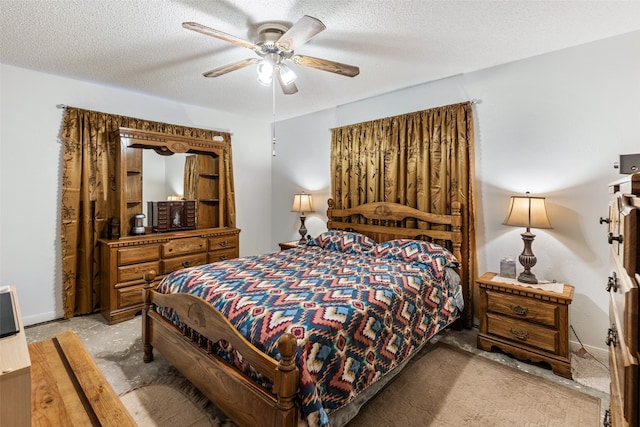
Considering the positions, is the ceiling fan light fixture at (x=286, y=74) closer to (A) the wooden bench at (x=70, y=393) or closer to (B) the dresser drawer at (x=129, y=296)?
(A) the wooden bench at (x=70, y=393)

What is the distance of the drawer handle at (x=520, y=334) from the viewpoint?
2.42 metres

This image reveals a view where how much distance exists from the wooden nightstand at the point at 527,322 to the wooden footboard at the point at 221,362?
6.58 ft

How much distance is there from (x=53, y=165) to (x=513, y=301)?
4.72 metres

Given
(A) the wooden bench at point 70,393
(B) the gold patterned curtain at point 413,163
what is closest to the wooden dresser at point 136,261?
(A) the wooden bench at point 70,393

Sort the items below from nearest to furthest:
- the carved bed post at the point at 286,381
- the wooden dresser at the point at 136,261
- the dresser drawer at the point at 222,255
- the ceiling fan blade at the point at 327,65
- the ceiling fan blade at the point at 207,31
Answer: the carved bed post at the point at 286,381
the ceiling fan blade at the point at 207,31
the ceiling fan blade at the point at 327,65
the wooden dresser at the point at 136,261
the dresser drawer at the point at 222,255

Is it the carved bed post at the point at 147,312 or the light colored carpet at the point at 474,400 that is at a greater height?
the carved bed post at the point at 147,312

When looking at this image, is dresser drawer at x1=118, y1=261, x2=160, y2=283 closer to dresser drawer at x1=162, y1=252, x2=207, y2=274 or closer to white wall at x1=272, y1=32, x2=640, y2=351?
dresser drawer at x1=162, y1=252, x2=207, y2=274

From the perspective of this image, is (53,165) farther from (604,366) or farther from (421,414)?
(604,366)

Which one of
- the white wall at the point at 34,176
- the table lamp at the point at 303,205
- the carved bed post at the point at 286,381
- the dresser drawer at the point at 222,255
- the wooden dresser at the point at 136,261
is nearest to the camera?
the carved bed post at the point at 286,381

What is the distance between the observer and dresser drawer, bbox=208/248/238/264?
4116mm

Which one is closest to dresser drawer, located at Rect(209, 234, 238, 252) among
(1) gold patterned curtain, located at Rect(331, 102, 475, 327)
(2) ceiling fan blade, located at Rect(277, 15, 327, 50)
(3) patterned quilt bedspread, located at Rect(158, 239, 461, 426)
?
(3) patterned quilt bedspread, located at Rect(158, 239, 461, 426)

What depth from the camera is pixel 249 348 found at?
1494mm

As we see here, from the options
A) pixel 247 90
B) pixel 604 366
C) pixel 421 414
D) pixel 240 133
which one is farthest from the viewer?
Answer: pixel 240 133

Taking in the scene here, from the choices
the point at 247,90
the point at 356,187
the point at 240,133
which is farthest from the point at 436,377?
the point at 240,133
